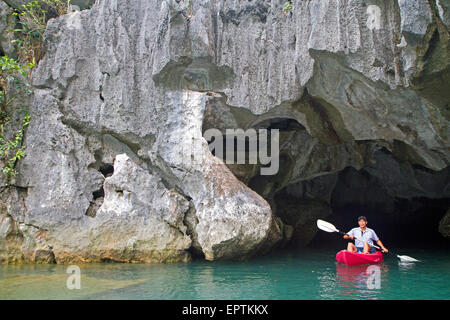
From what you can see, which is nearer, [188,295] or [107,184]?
[188,295]

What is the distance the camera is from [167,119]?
9.25m

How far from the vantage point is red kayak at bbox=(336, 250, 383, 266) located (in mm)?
8062

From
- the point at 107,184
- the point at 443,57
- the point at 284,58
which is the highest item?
the point at 284,58

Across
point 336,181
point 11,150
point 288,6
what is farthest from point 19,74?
point 336,181

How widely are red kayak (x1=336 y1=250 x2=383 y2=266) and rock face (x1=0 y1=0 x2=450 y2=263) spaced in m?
1.62

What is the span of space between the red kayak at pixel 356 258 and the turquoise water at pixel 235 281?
14 cm

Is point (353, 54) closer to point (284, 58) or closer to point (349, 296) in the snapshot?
point (284, 58)

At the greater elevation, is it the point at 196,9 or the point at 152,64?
the point at 196,9

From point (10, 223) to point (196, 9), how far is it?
627cm

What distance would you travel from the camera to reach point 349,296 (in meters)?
5.59

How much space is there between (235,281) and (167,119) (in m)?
4.13

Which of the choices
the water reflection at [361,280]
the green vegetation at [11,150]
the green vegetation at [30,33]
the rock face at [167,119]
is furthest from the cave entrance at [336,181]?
the green vegetation at [30,33]
